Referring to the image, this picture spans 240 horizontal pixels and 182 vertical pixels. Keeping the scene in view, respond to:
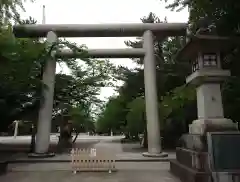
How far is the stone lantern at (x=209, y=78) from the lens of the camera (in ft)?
22.3

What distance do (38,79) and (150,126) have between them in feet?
18.5

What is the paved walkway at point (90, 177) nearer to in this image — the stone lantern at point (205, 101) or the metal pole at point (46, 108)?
the stone lantern at point (205, 101)

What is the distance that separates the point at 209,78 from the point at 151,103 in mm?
5758

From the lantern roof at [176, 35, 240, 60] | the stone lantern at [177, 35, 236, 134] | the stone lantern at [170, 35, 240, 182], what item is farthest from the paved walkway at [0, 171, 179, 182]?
the lantern roof at [176, 35, 240, 60]

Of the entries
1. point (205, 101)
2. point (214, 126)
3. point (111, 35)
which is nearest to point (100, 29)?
point (111, 35)

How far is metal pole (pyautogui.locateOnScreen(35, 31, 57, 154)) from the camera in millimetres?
12305

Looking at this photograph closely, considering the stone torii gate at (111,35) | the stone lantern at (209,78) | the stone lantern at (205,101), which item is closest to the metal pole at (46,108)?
the stone torii gate at (111,35)

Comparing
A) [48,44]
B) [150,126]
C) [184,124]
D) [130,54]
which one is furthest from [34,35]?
[184,124]

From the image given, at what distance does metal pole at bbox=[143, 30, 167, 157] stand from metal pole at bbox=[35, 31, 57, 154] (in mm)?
4437

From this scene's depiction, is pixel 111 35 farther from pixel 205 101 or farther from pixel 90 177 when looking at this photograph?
pixel 90 177

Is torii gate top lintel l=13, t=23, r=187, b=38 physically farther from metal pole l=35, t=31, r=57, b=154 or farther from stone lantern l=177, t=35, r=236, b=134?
stone lantern l=177, t=35, r=236, b=134

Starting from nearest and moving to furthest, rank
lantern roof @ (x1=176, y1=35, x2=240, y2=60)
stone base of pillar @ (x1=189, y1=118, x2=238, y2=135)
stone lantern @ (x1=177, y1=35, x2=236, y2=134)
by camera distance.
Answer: stone base of pillar @ (x1=189, y1=118, x2=238, y2=135) → stone lantern @ (x1=177, y1=35, x2=236, y2=134) → lantern roof @ (x1=176, y1=35, x2=240, y2=60)

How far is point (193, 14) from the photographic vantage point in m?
6.58

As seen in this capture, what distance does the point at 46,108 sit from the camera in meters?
12.6
